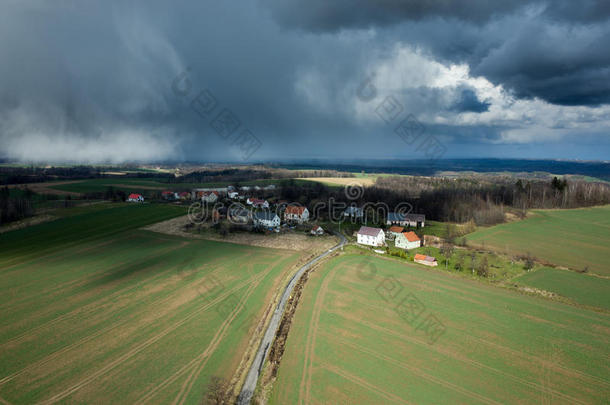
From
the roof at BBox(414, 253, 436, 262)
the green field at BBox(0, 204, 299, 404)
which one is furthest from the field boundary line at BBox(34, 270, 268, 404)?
the roof at BBox(414, 253, 436, 262)

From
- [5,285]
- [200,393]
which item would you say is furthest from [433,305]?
[5,285]

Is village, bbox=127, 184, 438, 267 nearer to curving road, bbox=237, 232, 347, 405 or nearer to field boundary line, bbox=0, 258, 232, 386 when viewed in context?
curving road, bbox=237, 232, 347, 405

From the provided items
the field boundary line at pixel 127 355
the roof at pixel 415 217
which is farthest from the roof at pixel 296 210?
the field boundary line at pixel 127 355

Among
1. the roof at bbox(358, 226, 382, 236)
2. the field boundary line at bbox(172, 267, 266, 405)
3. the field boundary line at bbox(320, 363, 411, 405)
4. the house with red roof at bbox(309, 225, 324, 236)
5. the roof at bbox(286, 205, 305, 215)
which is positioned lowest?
the field boundary line at bbox(320, 363, 411, 405)

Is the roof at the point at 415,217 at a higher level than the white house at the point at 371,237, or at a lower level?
higher

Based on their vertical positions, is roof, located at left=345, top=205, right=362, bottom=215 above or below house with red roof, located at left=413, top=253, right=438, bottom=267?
above

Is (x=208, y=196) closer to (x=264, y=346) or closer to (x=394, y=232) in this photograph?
(x=394, y=232)

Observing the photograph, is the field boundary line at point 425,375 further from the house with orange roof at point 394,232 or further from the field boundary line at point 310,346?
the house with orange roof at point 394,232
